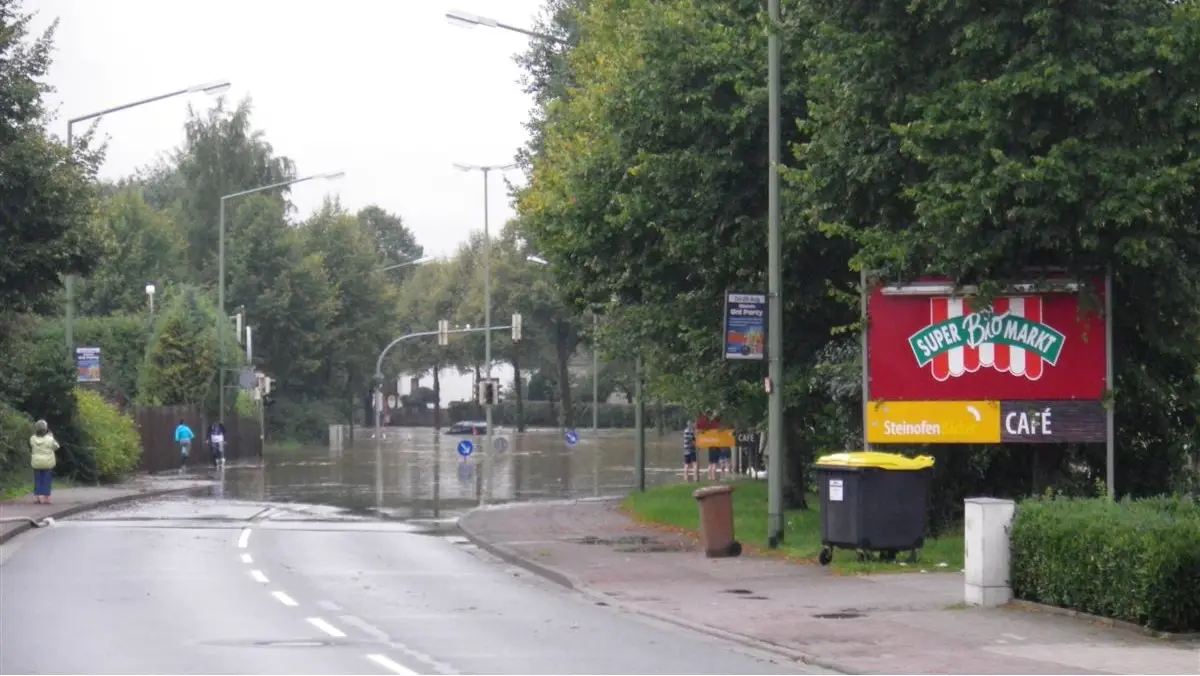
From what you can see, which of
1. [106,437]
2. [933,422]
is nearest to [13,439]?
[106,437]

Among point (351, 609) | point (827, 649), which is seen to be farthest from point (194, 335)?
point (827, 649)

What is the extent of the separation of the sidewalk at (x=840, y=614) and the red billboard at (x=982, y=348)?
287cm

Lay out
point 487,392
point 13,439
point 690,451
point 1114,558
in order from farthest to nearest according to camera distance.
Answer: point 487,392, point 690,451, point 13,439, point 1114,558

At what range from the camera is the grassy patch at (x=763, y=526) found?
62.2ft

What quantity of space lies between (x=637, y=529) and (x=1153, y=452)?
26.6ft

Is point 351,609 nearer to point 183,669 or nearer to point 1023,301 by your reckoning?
point 183,669

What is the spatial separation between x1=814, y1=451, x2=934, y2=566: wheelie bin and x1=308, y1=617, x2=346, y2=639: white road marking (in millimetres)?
6683

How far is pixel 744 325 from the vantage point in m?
21.2

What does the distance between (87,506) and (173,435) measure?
67.9 ft

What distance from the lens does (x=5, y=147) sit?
29094 millimetres

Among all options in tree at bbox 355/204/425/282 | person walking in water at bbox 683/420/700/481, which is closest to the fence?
person walking in water at bbox 683/420/700/481

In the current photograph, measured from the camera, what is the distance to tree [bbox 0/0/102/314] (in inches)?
1150

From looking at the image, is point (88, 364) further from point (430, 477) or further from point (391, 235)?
point (391, 235)

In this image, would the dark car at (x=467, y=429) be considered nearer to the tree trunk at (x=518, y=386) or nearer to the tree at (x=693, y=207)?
the tree trunk at (x=518, y=386)
